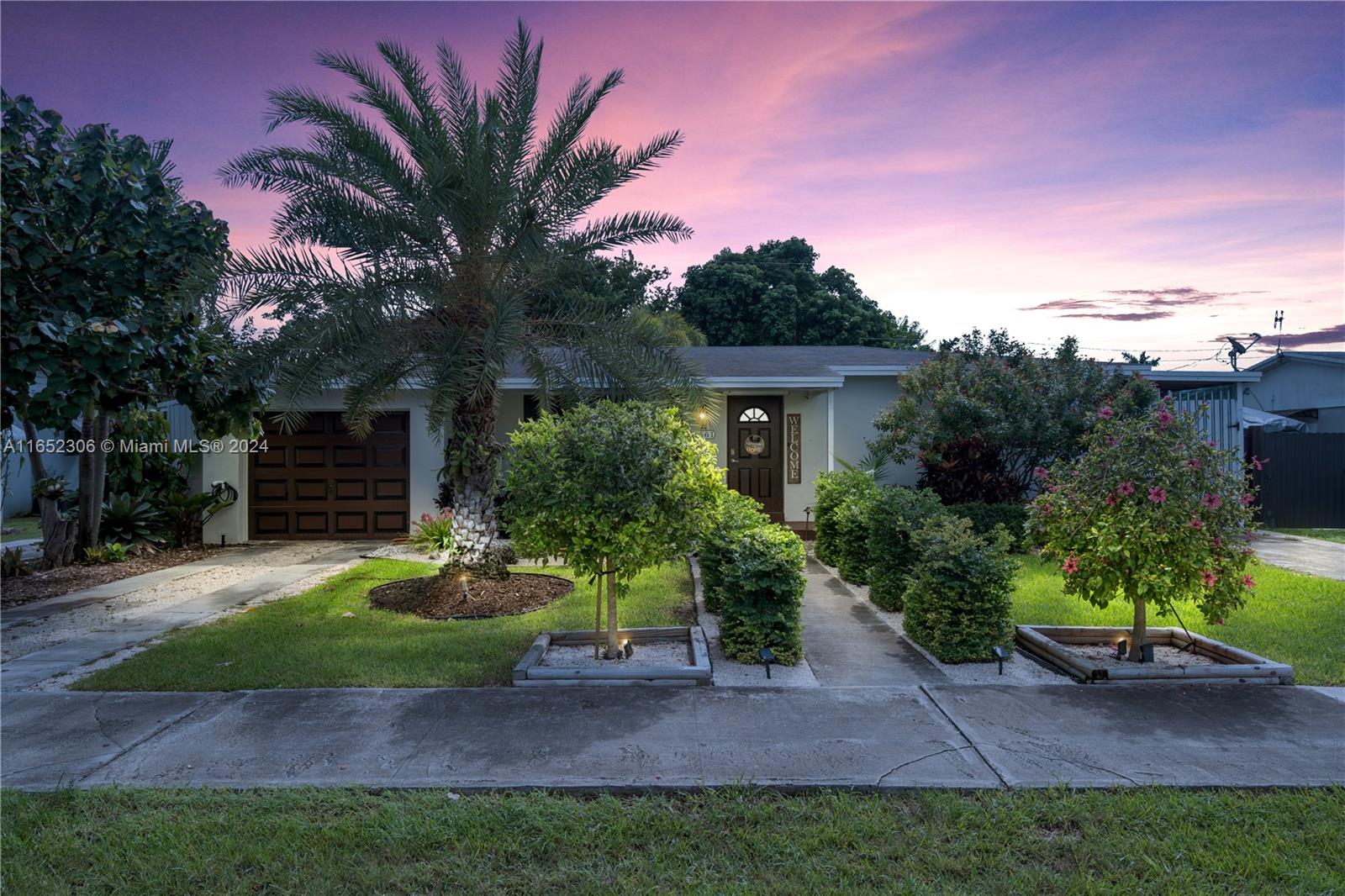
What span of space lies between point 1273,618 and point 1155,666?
266cm

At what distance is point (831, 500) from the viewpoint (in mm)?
9781

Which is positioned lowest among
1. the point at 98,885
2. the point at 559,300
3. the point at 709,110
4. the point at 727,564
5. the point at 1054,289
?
the point at 98,885

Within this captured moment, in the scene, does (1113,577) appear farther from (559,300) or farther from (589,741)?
(559,300)

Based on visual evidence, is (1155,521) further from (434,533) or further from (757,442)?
(434,533)

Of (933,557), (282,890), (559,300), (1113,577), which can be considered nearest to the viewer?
Result: (282,890)

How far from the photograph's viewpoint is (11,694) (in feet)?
16.6

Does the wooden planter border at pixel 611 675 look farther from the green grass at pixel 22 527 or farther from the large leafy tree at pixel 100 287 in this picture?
the green grass at pixel 22 527

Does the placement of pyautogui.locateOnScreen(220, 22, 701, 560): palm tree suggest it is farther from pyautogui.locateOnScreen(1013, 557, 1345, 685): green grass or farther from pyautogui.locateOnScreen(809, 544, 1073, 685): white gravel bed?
pyautogui.locateOnScreen(1013, 557, 1345, 685): green grass

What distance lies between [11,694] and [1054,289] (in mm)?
17029

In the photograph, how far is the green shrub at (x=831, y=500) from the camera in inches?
370

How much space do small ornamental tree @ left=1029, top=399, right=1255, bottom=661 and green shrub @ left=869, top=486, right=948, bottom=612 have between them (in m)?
1.59

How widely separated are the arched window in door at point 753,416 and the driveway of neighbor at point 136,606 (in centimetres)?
662

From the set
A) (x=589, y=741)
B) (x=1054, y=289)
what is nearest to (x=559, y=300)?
(x=589, y=741)

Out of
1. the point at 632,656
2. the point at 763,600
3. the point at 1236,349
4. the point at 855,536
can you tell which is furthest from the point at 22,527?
the point at 1236,349
